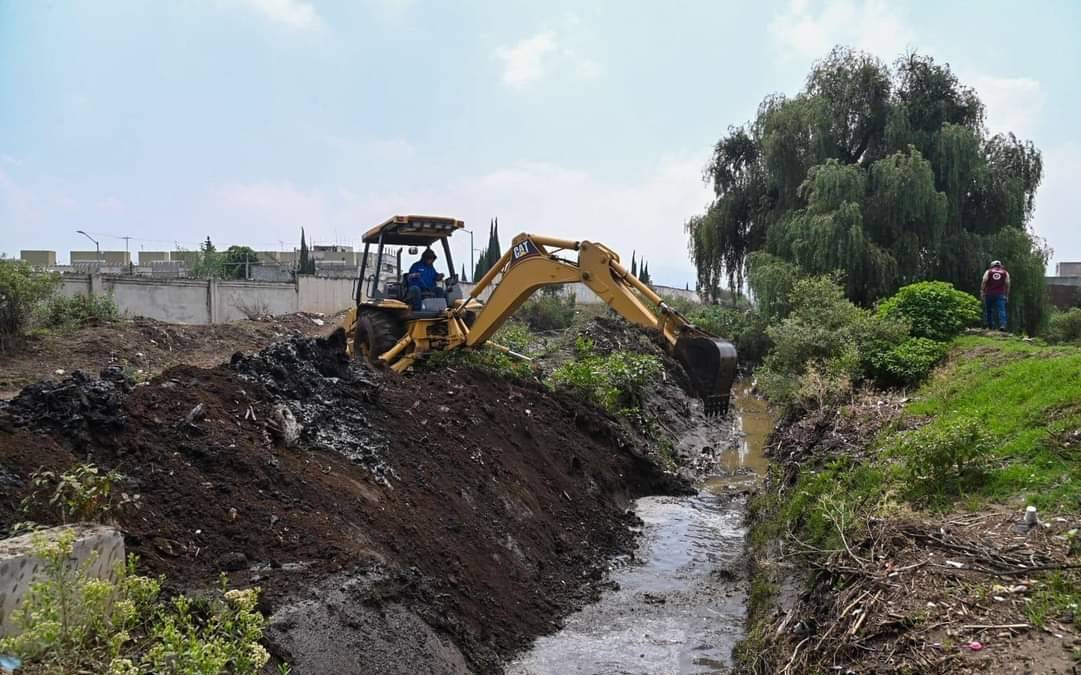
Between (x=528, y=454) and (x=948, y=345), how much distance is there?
23.2 feet

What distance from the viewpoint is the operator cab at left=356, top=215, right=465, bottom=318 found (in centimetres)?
1205

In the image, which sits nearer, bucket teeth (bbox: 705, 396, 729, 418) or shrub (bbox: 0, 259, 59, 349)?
bucket teeth (bbox: 705, 396, 729, 418)

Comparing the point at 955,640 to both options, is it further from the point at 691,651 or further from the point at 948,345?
the point at 948,345

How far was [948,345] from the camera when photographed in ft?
40.6

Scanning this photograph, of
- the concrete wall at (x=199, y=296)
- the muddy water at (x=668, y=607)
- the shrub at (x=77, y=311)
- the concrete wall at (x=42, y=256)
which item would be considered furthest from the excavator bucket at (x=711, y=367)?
the concrete wall at (x=42, y=256)

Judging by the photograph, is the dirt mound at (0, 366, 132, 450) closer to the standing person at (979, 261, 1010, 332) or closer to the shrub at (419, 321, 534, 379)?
the shrub at (419, 321, 534, 379)

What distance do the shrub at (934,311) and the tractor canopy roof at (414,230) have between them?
7.71m

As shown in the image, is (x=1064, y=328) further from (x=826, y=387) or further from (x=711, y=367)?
(x=711, y=367)

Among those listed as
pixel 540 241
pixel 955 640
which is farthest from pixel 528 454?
pixel 955 640

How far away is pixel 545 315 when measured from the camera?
3288 cm

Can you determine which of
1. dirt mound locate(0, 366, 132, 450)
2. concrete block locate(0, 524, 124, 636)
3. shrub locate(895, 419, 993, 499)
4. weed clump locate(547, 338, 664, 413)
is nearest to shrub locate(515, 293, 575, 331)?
weed clump locate(547, 338, 664, 413)

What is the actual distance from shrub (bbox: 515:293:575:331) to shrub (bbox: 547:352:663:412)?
17.7 metres

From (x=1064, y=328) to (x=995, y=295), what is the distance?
1142 centimetres

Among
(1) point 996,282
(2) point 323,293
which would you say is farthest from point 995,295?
(2) point 323,293
